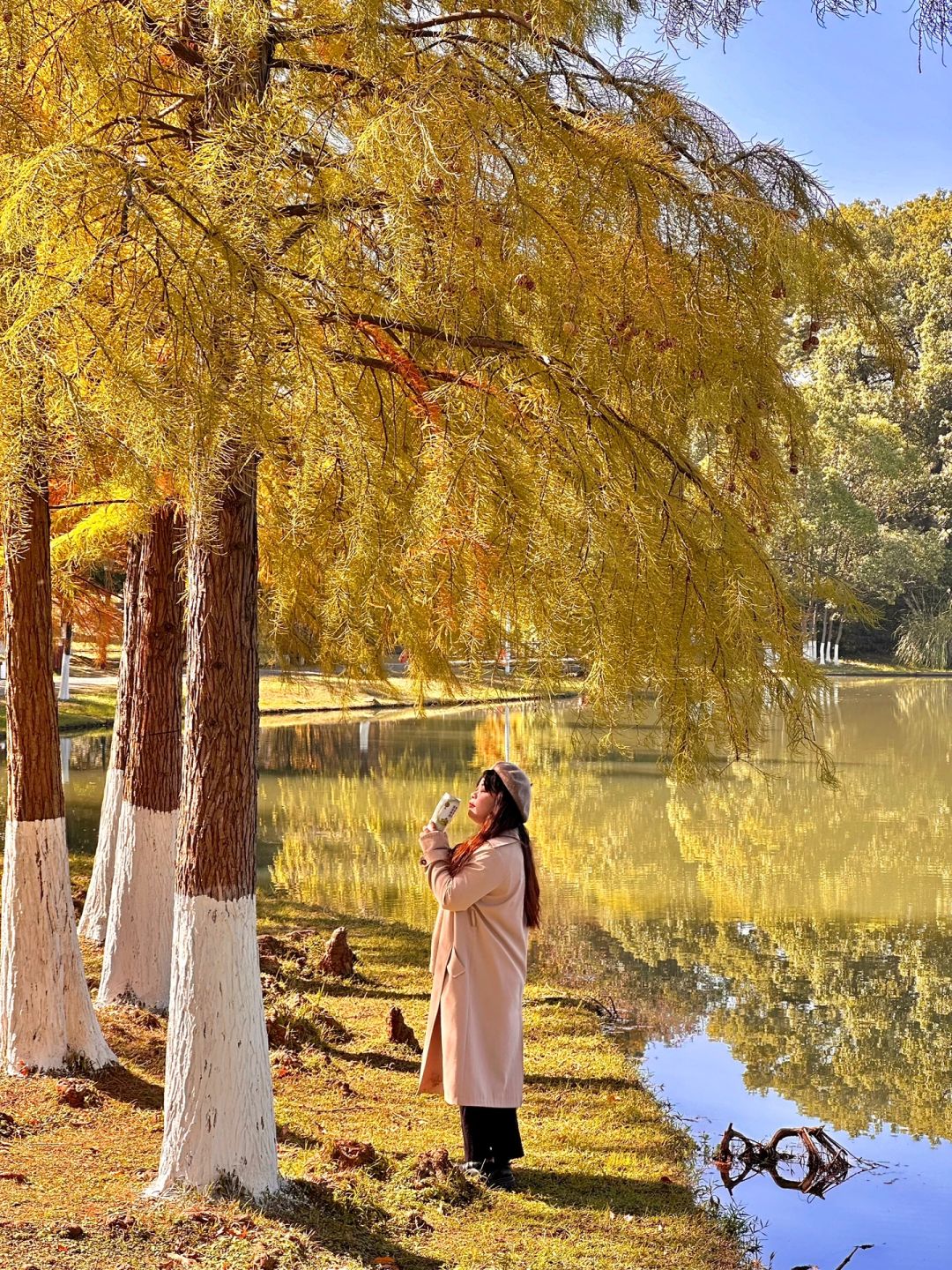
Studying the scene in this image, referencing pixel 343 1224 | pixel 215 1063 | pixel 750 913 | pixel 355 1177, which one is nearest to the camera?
pixel 343 1224

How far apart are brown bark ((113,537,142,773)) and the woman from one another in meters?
3.71

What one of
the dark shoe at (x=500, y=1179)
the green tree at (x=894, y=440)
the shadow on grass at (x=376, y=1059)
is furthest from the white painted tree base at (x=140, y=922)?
the green tree at (x=894, y=440)

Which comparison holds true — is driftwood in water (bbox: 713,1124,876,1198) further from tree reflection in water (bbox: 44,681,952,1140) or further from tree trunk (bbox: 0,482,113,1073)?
tree trunk (bbox: 0,482,113,1073)

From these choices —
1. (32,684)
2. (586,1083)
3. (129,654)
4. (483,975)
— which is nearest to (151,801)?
(129,654)

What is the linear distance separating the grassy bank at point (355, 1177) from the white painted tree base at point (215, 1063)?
0.14 m

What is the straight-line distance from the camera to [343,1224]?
5113 mm

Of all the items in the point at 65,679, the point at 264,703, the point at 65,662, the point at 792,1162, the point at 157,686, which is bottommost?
the point at 792,1162

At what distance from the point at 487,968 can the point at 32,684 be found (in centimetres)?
263

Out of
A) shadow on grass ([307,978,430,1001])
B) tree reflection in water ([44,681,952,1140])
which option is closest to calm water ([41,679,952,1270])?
tree reflection in water ([44,681,952,1140])

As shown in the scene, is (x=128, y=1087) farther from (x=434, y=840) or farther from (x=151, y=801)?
(x=151, y=801)

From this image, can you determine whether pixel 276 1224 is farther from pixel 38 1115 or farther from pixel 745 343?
pixel 745 343

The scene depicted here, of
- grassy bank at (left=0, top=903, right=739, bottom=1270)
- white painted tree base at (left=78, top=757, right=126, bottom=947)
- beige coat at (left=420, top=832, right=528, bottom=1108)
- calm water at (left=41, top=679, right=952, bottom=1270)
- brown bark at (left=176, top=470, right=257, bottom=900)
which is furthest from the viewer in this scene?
white painted tree base at (left=78, top=757, right=126, bottom=947)

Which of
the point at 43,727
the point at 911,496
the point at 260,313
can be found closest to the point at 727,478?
the point at 260,313

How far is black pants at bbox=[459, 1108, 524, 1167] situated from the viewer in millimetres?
5734
